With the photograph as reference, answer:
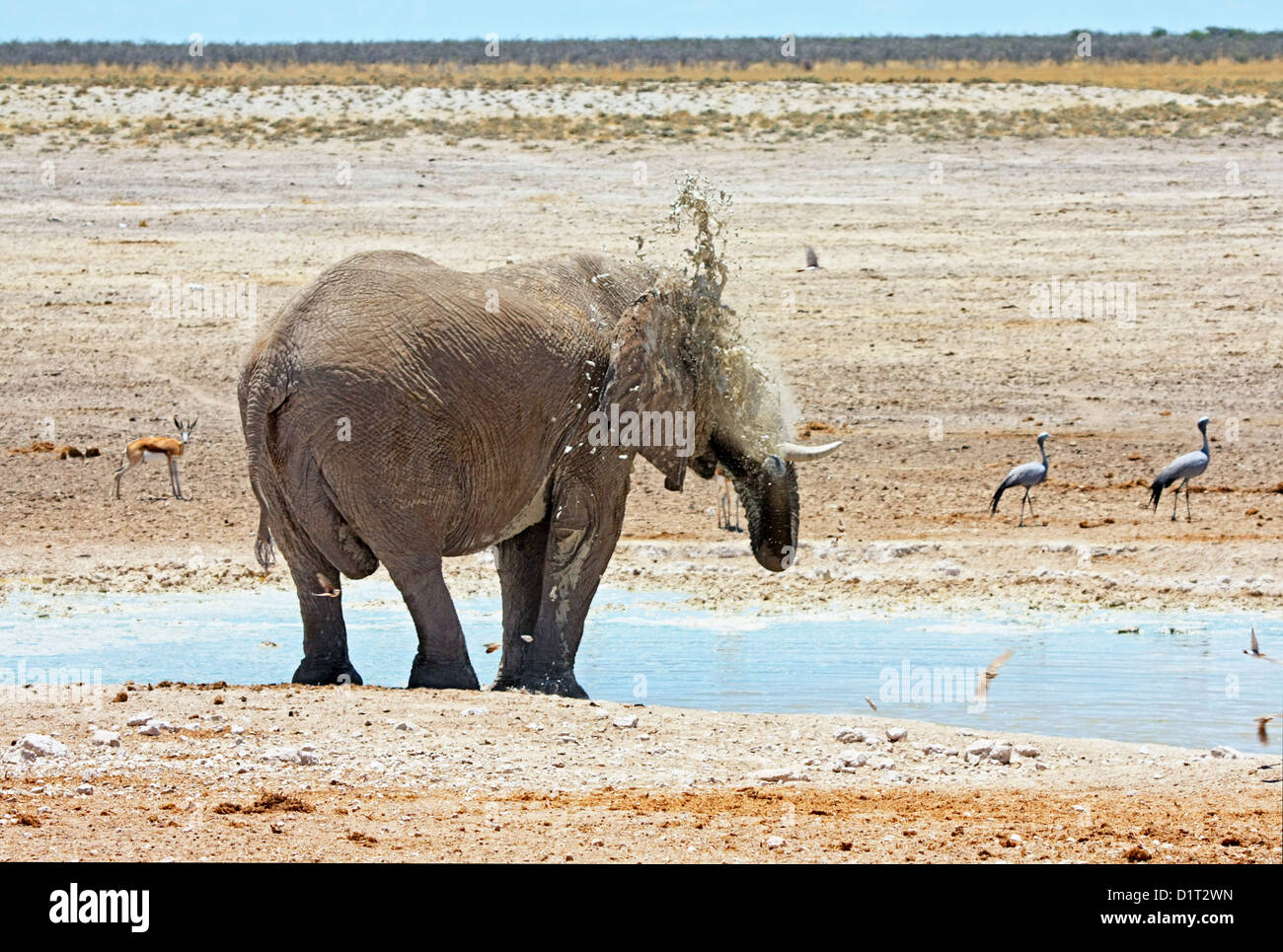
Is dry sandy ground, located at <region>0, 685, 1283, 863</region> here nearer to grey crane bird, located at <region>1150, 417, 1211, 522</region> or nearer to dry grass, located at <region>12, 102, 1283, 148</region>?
grey crane bird, located at <region>1150, 417, 1211, 522</region>

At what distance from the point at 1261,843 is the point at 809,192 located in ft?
68.3

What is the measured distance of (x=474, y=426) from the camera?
28.6 ft

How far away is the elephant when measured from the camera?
8477mm

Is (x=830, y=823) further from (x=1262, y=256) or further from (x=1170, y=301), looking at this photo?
(x=1262, y=256)

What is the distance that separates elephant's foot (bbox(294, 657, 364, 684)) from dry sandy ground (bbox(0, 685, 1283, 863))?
1.45 ft

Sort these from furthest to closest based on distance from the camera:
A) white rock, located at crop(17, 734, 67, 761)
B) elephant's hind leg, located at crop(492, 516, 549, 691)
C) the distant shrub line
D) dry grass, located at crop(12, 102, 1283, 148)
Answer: the distant shrub line, dry grass, located at crop(12, 102, 1283, 148), elephant's hind leg, located at crop(492, 516, 549, 691), white rock, located at crop(17, 734, 67, 761)

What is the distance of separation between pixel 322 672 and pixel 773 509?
8.03 ft

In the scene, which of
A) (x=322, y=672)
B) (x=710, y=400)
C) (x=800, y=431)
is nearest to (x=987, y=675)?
(x=710, y=400)

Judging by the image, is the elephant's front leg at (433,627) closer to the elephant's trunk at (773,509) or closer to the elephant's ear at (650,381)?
the elephant's ear at (650,381)

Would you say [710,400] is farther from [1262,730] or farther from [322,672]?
[1262,730]

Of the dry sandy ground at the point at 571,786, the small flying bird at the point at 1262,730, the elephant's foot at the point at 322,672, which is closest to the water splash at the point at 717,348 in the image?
the dry sandy ground at the point at 571,786

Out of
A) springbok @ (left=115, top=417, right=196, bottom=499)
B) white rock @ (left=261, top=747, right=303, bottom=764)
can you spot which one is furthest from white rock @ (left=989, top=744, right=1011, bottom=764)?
springbok @ (left=115, top=417, right=196, bottom=499)
